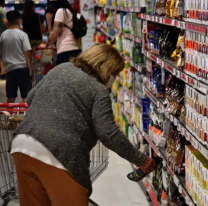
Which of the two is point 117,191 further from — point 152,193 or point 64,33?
point 64,33

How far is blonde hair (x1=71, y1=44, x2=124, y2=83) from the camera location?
283 centimetres

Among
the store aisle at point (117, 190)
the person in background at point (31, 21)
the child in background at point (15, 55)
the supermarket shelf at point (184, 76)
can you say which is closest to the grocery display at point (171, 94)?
the supermarket shelf at point (184, 76)

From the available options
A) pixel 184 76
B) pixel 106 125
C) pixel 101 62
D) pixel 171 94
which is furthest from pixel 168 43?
pixel 106 125

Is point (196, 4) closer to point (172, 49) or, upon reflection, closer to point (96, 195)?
point (172, 49)

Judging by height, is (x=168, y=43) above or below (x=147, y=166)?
above

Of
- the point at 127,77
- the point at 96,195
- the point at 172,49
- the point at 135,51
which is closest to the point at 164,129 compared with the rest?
the point at 172,49

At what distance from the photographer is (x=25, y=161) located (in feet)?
9.22

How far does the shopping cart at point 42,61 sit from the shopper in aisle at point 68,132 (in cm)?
526

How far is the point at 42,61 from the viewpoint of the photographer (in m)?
8.17

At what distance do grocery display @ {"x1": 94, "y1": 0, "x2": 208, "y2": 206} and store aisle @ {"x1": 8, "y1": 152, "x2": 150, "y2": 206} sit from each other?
0.21 meters

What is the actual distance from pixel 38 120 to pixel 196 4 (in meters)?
1.14

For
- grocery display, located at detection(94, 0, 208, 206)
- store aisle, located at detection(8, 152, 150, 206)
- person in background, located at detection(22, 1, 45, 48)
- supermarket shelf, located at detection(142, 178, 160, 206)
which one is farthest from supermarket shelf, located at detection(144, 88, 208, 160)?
person in background, located at detection(22, 1, 45, 48)

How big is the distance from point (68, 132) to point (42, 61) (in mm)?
5554

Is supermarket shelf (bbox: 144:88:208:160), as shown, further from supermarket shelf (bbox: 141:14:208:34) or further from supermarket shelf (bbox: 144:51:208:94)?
supermarket shelf (bbox: 141:14:208:34)
